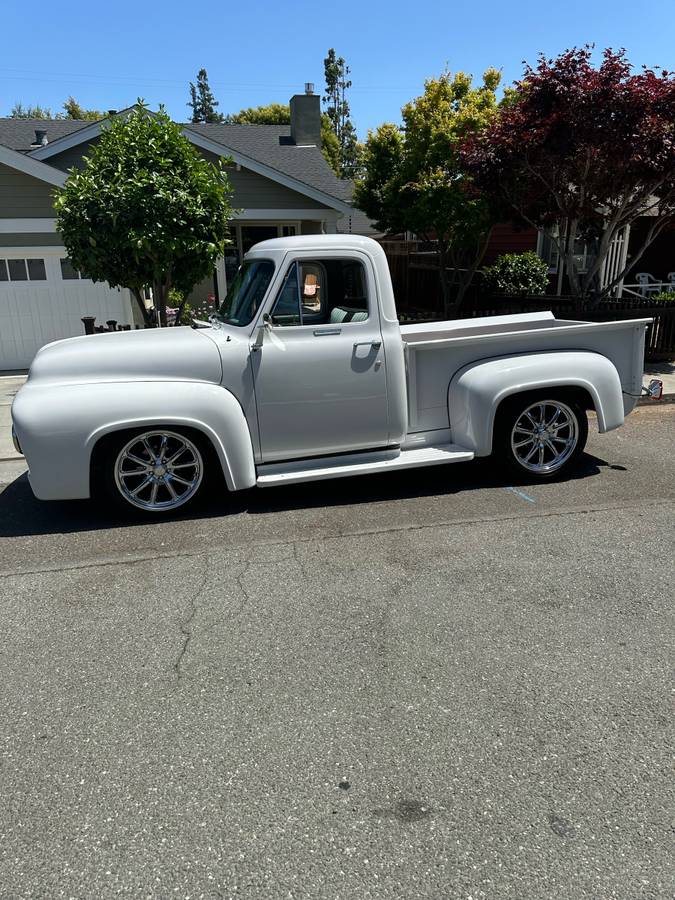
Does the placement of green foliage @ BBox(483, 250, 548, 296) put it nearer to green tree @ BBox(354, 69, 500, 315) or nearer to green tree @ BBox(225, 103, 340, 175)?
green tree @ BBox(354, 69, 500, 315)

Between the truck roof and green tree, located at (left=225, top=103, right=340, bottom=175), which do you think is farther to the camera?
green tree, located at (left=225, top=103, right=340, bottom=175)

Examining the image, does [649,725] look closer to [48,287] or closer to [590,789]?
[590,789]

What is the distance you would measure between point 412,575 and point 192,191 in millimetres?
6909

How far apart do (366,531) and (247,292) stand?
7.33ft

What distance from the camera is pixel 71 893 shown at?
7.12ft

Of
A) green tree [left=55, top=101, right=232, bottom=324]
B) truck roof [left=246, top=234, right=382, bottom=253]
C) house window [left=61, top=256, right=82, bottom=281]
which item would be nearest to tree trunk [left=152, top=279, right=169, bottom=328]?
green tree [left=55, top=101, right=232, bottom=324]

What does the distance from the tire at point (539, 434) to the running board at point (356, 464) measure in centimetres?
46

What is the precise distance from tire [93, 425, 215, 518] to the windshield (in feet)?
3.60

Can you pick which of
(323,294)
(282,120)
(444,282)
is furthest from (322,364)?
(282,120)

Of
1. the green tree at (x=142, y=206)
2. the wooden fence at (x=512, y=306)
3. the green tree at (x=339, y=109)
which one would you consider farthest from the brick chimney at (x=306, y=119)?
the green tree at (x=339, y=109)

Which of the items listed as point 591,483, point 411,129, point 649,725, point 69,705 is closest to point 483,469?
point 591,483

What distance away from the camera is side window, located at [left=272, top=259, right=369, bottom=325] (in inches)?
208

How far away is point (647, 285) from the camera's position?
16.4 m

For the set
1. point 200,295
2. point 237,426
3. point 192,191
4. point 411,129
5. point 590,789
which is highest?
point 411,129
